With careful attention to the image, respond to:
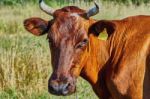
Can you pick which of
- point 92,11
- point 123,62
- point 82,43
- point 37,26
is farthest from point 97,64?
point 37,26

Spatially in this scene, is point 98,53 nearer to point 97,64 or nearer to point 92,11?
point 97,64

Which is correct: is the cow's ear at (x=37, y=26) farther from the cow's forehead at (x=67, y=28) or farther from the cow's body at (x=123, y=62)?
the cow's body at (x=123, y=62)

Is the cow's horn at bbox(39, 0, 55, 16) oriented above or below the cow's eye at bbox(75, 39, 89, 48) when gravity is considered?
above

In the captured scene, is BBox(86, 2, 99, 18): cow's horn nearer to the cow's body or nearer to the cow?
the cow

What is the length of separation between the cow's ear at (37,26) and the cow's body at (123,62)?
2.54 feet

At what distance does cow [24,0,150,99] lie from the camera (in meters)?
8.63

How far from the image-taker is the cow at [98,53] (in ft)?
28.3

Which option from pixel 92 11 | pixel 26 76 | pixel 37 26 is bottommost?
pixel 26 76

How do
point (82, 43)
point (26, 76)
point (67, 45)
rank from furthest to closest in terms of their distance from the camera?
point (26, 76)
point (82, 43)
point (67, 45)

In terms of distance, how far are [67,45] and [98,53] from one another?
926 millimetres

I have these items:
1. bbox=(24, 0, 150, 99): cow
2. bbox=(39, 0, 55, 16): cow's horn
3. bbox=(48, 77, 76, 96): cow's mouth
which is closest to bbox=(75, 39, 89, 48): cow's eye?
bbox=(24, 0, 150, 99): cow

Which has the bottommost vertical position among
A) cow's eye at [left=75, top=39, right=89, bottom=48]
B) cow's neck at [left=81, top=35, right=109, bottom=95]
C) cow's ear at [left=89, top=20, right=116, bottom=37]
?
cow's neck at [left=81, top=35, right=109, bottom=95]

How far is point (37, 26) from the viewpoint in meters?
9.59

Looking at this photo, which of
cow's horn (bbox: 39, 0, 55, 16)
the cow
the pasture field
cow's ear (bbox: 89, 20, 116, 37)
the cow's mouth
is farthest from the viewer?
the pasture field
